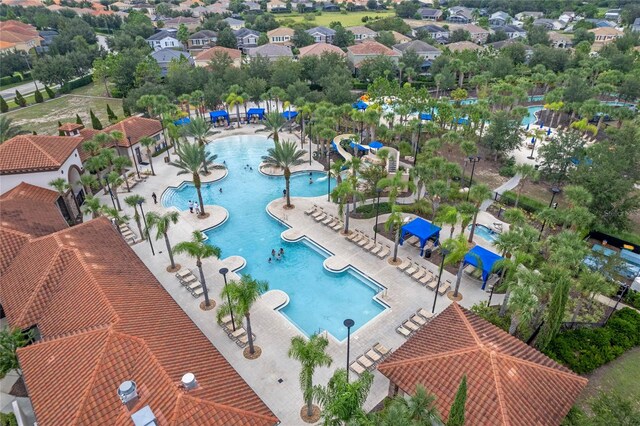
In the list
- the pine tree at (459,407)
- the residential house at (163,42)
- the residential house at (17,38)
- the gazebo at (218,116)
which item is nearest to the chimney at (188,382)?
the pine tree at (459,407)

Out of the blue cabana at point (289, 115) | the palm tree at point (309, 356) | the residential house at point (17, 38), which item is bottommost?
the blue cabana at point (289, 115)

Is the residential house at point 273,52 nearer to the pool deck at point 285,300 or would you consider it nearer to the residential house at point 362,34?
the residential house at point 362,34

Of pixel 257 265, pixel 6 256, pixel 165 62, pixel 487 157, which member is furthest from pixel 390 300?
pixel 165 62

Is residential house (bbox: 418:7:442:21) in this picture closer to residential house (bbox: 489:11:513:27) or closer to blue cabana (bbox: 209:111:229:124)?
residential house (bbox: 489:11:513:27)

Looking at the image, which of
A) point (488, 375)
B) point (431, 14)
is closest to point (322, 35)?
point (431, 14)

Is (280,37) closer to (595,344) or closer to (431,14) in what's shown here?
(431,14)
